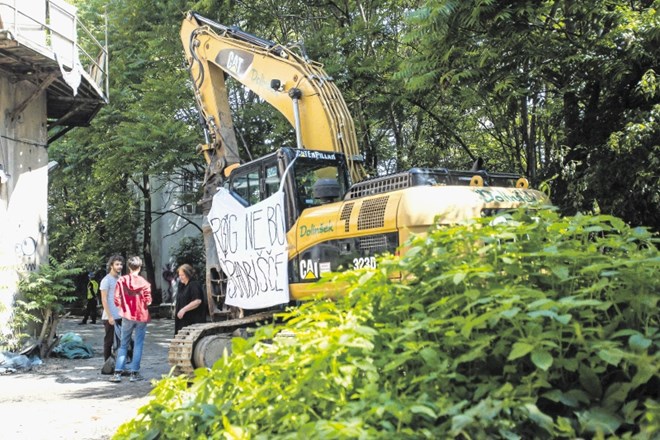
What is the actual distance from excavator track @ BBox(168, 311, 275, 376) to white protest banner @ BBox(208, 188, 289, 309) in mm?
223

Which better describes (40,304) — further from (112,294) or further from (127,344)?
(127,344)

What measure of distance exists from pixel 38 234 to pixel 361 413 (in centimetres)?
1425

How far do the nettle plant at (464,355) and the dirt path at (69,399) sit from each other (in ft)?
16.4

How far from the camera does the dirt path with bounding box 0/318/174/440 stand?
7.39 m

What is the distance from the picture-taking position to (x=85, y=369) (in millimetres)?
12531

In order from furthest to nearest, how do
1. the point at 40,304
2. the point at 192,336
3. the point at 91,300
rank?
the point at 91,300 → the point at 40,304 → the point at 192,336

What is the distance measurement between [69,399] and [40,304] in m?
4.79

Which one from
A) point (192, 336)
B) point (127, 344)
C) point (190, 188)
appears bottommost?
point (127, 344)

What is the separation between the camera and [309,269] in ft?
28.4

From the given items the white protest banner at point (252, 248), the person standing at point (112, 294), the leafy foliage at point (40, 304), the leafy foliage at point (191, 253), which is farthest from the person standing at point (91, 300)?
the white protest banner at point (252, 248)

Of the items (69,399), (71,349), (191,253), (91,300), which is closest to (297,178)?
(69,399)

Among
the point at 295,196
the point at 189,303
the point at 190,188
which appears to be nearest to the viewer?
the point at 295,196

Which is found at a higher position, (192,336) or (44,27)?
(44,27)

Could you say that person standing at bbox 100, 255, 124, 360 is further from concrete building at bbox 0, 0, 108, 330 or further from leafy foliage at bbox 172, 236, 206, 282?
leafy foliage at bbox 172, 236, 206, 282
